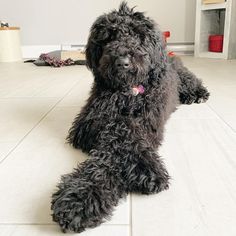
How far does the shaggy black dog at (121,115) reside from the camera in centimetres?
98

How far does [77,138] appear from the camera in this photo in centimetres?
134

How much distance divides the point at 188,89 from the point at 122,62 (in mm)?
950

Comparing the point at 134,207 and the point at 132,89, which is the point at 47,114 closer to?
the point at 132,89

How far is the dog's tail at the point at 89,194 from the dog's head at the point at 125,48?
34cm

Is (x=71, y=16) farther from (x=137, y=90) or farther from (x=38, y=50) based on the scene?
(x=137, y=90)

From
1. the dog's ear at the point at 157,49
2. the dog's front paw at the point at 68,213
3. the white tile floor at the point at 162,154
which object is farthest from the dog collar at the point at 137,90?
the dog's front paw at the point at 68,213

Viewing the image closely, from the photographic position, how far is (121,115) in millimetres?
1273

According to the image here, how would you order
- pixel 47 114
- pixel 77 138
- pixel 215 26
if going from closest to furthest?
pixel 77 138, pixel 47 114, pixel 215 26

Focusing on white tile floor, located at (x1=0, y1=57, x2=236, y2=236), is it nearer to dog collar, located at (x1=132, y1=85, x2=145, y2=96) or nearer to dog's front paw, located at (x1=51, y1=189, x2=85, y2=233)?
dog's front paw, located at (x1=51, y1=189, x2=85, y2=233)

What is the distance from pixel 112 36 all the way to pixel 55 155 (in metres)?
0.53

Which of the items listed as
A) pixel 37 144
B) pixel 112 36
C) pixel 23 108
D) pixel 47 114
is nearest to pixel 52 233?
pixel 37 144

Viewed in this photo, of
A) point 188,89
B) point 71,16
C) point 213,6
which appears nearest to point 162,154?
point 188,89

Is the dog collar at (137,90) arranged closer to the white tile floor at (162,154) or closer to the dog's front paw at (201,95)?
the white tile floor at (162,154)

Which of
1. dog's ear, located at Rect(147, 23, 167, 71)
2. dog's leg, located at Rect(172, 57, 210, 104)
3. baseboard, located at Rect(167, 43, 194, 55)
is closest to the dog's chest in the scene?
dog's ear, located at Rect(147, 23, 167, 71)
